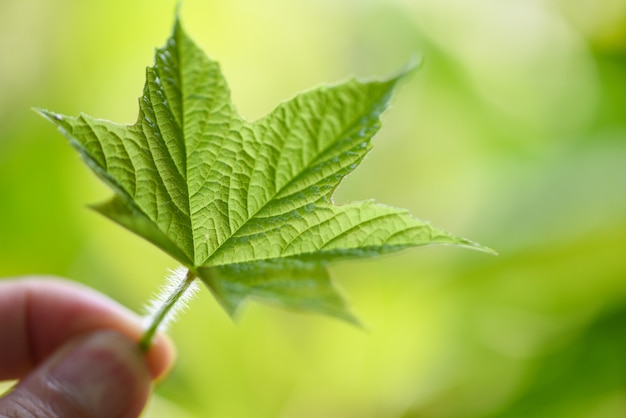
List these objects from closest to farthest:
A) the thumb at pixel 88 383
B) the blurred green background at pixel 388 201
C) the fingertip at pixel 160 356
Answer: the thumb at pixel 88 383 → the fingertip at pixel 160 356 → the blurred green background at pixel 388 201

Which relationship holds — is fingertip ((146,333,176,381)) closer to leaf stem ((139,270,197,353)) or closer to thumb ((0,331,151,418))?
thumb ((0,331,151,418))

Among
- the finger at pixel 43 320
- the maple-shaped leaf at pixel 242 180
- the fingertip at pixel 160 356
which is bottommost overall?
the finger at pixel 43 320

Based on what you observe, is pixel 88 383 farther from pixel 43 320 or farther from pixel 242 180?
pixel 242 180

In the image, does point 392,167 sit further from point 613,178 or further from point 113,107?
point 113,107

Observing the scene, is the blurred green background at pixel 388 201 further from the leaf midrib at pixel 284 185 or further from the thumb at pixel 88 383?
the leaf midrib at pixel 284 185

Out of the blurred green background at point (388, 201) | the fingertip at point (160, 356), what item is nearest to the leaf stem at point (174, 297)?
the fingertip at point (160, 356)

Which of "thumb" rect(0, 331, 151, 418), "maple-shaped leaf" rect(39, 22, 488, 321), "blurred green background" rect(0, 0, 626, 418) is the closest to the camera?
"maple-shaped leaf" rect(39, 22, 488, 321)

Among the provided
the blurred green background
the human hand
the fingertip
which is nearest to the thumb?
the human hand

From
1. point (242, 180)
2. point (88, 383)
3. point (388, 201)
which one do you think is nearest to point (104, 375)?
point (88, 383)
